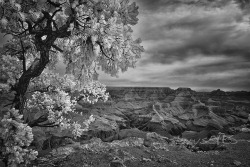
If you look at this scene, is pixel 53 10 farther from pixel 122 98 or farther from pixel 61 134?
pixel 122 98

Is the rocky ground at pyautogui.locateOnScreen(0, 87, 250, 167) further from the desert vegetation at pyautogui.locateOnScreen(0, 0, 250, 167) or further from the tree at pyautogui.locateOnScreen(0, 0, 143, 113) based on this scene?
the tree at pyautogui.locateOnScreen(0, 0, 143, 113)

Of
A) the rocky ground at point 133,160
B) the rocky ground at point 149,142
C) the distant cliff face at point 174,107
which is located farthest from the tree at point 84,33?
the distant cliff face at point 174,107

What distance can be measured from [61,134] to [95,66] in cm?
2003

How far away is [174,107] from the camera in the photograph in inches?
3088

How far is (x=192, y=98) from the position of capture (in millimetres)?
88438

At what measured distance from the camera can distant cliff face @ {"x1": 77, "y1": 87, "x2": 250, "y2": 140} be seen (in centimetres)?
5375

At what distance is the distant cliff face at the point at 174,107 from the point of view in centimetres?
5375

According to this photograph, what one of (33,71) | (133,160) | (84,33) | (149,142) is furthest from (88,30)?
(149,142)

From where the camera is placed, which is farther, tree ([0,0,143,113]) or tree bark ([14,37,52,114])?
tree bark ([14,37,52,114])

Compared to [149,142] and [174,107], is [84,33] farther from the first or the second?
[174,107]

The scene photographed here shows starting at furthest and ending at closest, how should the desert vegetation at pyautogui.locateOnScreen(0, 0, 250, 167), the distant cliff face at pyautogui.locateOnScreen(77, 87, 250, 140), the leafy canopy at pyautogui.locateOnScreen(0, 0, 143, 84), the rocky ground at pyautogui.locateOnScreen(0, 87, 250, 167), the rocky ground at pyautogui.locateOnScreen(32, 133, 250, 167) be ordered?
1. the distant cliff face at pyautogui.locateOnScreen(77, 87, 250, 140)
2. the rocky ground at pyautogui.locateOnScreen(0, 87, 250, 167)
3. the rocky ground at pyautogui.locateOnScreen(32, 133, 250, 167)
4. the desert vegetation at pyautogui.locateOnScreen(0, 0, 250, 167)
5. the leafy canopy at pyautogui.locateOnScreen(0, 0, 143, 84)

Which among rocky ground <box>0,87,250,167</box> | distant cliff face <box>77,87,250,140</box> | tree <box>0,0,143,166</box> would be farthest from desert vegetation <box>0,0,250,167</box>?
distant cliff face <box>77,87,250,140</box>

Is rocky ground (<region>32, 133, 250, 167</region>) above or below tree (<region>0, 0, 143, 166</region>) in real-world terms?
below

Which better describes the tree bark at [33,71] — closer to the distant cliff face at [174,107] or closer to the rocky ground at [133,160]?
the rocky ground at [133,160]
